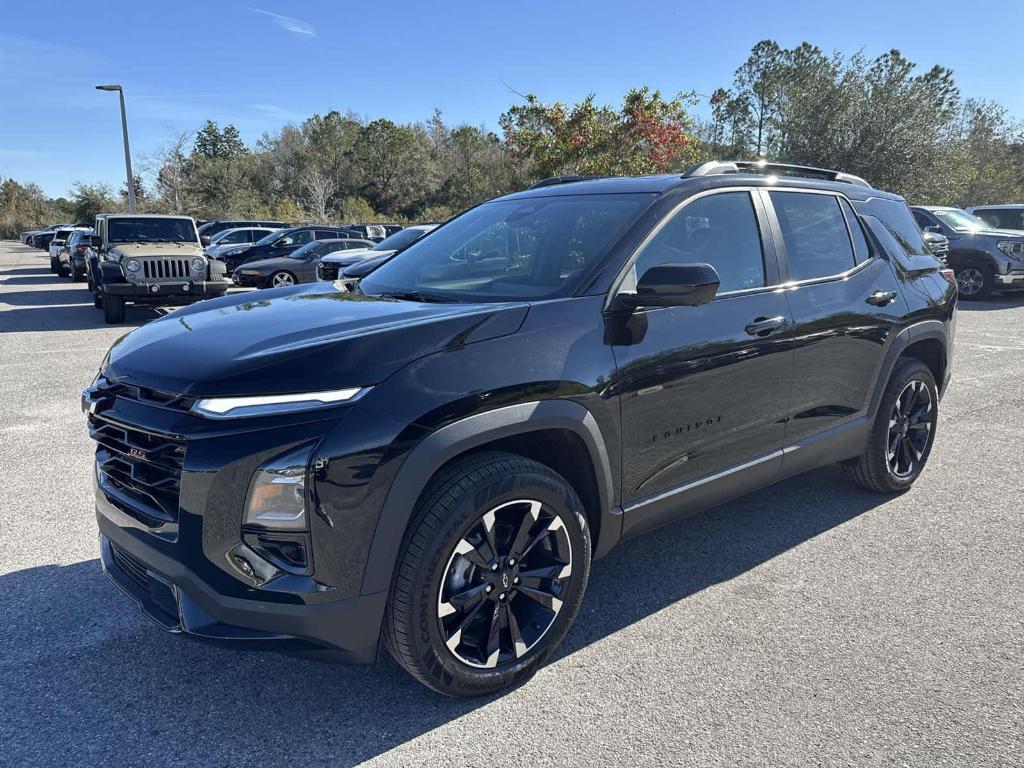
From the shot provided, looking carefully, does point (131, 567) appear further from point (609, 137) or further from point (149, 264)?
point (609, 137)

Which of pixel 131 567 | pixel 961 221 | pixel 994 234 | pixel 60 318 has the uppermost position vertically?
pixel 961 221

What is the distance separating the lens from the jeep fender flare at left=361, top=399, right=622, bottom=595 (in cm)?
230

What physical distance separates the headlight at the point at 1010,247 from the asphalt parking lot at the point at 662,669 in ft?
41.7

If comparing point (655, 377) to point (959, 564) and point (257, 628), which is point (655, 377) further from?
point (959, 564)

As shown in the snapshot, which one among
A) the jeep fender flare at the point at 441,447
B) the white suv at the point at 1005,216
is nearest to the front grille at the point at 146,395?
the jeep fender flare at the point at 441,447

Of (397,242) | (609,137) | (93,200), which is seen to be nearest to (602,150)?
(609,137)

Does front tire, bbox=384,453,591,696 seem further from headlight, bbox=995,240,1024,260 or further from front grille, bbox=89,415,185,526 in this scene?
headlight, bbox=995,240,1024,260

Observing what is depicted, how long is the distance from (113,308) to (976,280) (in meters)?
16.2

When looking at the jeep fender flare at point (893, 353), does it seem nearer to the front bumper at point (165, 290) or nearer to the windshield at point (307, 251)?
the front bumper at point (165, 290)

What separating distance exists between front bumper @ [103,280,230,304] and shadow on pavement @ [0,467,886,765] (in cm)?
977

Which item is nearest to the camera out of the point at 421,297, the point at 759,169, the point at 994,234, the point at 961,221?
the point at 421,297

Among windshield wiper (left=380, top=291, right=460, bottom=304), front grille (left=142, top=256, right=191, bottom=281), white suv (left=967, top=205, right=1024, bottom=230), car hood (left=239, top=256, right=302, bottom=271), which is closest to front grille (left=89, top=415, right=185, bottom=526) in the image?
windshield wiper (left=380, top=291, right=460, bottom=304)

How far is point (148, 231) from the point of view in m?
13.5

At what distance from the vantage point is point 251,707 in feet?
8.56
